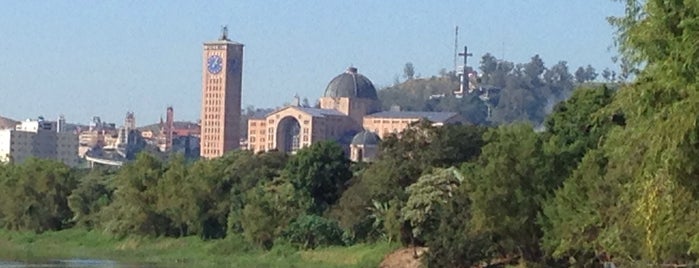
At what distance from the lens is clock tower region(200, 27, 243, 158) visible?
560 feet

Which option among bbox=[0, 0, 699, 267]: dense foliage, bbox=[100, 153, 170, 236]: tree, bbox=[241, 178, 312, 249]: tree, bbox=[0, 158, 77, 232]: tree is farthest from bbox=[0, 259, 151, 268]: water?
bbox=[0, 158, 77, 232]: tree

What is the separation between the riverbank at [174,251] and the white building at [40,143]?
348 ft

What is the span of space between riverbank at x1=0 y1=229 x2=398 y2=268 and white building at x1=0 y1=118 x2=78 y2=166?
106m

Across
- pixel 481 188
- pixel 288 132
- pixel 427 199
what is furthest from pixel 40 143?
pixel 481 188

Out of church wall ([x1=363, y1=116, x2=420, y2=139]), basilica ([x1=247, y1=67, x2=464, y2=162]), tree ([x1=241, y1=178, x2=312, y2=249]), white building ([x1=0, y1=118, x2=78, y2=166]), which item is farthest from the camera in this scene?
white building ([x1=0, y1=118, x2=78, y2=166])

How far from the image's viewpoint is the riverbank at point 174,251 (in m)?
52.3

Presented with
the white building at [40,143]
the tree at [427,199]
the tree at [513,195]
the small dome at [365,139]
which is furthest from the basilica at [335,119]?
the tree at [513,195]

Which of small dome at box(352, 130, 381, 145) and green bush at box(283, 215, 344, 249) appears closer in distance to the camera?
green bush at box(283, 215, 344, 249)

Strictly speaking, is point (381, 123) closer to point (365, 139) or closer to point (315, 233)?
point (365, 139)

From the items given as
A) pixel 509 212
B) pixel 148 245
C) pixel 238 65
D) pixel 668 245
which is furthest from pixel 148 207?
pixel 238 65

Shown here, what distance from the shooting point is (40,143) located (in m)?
184

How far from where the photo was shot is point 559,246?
3847 cm

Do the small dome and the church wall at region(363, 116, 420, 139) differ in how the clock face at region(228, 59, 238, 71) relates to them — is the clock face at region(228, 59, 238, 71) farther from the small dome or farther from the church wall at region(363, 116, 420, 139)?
the small dome

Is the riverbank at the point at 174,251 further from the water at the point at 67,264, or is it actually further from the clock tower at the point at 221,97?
the clock tower at the point at 221,97
